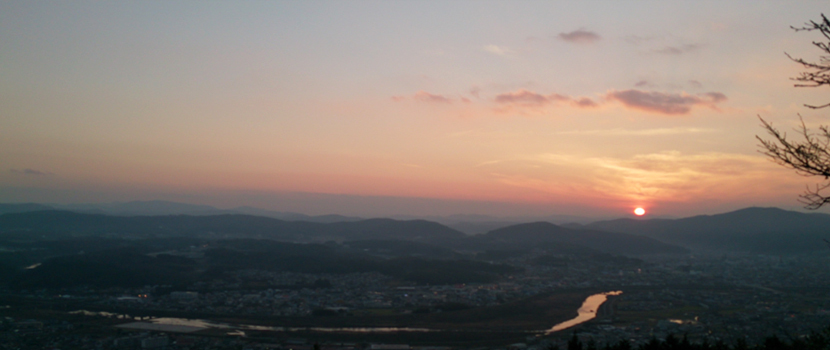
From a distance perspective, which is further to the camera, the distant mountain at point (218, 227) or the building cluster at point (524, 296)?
the distant mountain at point (218, 227)

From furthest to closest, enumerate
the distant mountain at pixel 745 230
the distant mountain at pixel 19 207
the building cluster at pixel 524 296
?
the distant mountain at pixel 19 207, the distant mountain at pixel 745 230, the building cluster at pixel 524 296

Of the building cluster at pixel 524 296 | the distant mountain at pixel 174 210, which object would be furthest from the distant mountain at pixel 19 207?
the building cluster at pixel 524 296

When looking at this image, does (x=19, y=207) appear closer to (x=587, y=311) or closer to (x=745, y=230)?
(x=587, y=311)

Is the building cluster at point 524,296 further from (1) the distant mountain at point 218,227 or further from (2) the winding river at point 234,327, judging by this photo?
(1) the distant mountain at point 218,227

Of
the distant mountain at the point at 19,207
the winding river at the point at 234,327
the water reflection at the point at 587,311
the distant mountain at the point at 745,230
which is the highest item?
the distant mountain at the point at 745,230

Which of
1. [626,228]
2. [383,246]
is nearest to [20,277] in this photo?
[383,246]

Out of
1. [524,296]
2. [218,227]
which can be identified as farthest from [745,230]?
[218,227]

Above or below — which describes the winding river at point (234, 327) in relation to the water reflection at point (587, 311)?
below

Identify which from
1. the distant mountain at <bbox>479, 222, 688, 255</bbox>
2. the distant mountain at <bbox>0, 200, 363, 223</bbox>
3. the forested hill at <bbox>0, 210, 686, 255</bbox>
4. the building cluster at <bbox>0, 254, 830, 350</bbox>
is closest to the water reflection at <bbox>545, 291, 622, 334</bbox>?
the building cluster at <bbox>0, 254, 830, 350</bbox>
